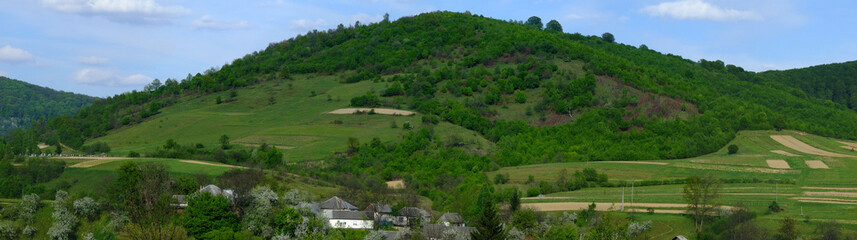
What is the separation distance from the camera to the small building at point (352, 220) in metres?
86.6

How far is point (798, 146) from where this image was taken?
14612 cm

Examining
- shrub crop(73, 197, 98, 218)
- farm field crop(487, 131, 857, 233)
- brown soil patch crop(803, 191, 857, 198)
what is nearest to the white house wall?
farm field crop(487, 131, 857, 233)

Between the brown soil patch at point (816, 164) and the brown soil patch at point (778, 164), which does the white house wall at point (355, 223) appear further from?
the brown soil patch at point (816, 164)

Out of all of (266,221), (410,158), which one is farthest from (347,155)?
(266,221)

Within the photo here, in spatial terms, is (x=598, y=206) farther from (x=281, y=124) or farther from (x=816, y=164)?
(x=281, y=124)

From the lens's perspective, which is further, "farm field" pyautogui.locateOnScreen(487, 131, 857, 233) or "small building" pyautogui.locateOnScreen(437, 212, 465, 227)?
"farm field" pyautogui.locateOnScreen(487, 131, 857, 233)

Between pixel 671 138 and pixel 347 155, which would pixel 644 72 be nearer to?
pixel 671 138

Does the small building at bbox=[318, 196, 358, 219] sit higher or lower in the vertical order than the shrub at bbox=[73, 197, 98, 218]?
lower

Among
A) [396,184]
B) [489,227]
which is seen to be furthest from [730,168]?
[489,227]

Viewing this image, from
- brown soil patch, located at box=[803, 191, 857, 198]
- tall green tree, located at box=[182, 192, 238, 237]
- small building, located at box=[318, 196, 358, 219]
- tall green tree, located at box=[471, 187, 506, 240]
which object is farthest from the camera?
brown soil patch, located at box=[803, 191, 857, 198]

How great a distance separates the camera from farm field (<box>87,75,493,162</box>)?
145750mm

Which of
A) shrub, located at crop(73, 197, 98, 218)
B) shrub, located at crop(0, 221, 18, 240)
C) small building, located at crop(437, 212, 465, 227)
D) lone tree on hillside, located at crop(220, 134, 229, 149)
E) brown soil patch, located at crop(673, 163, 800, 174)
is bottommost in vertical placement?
small building, located at crop(437, 212, 465, 227)

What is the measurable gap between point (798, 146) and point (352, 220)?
96.2 m

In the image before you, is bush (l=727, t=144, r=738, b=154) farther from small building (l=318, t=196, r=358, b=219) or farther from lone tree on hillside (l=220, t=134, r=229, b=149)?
lone tree on hillside (l=220, t=134, r=229, b=149)
